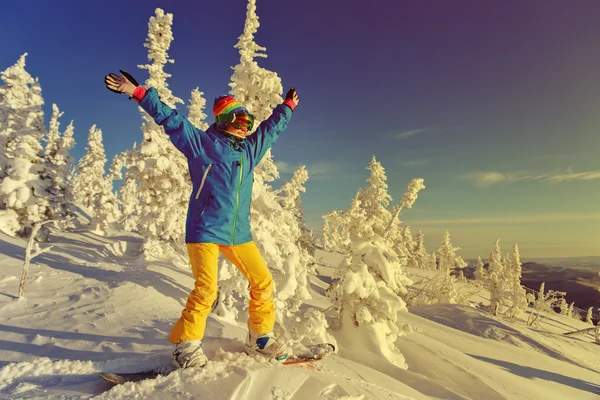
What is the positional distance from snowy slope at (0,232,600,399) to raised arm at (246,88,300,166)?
8.39 ft

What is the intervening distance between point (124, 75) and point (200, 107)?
22332 mm

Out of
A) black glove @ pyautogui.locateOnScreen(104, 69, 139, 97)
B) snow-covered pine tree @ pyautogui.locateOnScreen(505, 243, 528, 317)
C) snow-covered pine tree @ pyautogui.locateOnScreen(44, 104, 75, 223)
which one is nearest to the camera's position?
black glove @ pyautogui.locateOnScreen(104, 69, 139, 97)

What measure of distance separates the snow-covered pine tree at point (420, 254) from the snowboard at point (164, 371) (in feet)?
245

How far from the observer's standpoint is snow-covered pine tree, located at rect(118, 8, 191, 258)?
15.3 metres

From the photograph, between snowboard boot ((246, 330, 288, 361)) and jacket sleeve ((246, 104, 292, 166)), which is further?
jacket sleeve ((246, 104, 292, 166))

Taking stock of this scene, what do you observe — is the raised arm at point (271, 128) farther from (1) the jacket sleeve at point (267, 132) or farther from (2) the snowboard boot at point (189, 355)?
(2) the snowboard boot at point (189, 355)

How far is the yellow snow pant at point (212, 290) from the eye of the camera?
365cm

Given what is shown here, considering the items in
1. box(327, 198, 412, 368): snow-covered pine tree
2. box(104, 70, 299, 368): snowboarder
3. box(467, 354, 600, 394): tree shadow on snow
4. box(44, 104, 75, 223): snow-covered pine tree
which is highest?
box(44, 104, 75, 223): snow-covered pine tree

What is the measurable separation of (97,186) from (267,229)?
1434 inches

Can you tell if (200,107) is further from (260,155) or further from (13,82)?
(260,155)

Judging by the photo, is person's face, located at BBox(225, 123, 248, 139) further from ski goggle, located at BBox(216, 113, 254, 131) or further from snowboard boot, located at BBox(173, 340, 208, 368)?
snowboard boot, located at BBox(173, 340, 208, 368)

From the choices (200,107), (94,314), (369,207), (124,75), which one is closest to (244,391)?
(124,75)

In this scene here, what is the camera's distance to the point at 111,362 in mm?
3713

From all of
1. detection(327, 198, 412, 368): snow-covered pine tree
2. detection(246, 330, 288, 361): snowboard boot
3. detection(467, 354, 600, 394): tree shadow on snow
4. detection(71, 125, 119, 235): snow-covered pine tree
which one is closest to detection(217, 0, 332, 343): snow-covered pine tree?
detection(327, 198, 412, 368): snow-covered pine tree
